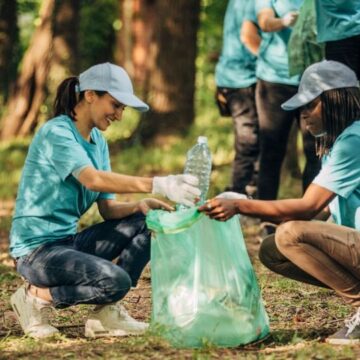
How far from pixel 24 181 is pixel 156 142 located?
841 centimetres

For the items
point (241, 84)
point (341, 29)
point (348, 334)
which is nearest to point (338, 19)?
point (341, 29)

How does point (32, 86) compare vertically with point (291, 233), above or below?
above

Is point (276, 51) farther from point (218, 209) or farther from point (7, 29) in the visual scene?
point (7, 29)

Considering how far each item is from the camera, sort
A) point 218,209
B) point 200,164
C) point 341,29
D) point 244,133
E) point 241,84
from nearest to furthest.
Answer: point 218,209 → point 200,164 → point 341,29 → point 241,84 → point 244,133

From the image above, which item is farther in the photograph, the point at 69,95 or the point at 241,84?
the point at 241,84

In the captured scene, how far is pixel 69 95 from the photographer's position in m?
5.28

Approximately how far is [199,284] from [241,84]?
149 inches

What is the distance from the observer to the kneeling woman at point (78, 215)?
194 inches

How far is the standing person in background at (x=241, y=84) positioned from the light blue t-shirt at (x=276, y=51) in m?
0.27

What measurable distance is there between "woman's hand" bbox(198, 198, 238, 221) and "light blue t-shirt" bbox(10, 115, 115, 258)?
2.38 feet

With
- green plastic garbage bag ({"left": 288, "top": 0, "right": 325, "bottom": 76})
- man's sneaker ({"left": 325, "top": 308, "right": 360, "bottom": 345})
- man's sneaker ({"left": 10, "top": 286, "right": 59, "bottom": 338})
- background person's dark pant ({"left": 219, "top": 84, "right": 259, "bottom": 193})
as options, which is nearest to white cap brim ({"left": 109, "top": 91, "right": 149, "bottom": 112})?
man's sneaker ({"left": 10, "top": 286, "right": 59, "bottom": 338})

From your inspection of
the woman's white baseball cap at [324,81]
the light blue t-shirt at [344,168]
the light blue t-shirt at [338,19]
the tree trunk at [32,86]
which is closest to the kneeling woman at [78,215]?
the light blue t-shirt at [344,168]

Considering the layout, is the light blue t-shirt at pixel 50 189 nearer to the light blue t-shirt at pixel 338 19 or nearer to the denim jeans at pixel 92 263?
the denim jeans at pixel 92 263

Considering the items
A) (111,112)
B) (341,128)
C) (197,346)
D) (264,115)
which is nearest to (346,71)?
(341,128)
